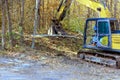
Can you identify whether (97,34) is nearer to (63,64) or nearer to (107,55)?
(107,55)

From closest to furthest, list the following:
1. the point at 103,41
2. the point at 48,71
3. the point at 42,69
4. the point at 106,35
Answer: the point at 48,71
the point at 42,69
the point at 106,35
the point at 103,41

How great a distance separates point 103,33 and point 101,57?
1206 mm

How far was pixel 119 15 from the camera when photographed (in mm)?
33969

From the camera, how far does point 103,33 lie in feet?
46.8

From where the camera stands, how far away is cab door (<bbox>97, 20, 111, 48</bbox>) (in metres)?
13.9

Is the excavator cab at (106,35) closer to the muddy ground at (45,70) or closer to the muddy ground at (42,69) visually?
the muddy ground at (42,69)

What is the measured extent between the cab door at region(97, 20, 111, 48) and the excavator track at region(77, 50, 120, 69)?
55 centimetres

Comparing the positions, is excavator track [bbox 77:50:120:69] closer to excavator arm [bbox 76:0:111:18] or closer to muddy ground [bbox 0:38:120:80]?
muddy ground [bbox 0:38:120:80]

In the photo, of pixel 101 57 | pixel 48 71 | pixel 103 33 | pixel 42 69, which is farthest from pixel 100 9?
pixel 48 71

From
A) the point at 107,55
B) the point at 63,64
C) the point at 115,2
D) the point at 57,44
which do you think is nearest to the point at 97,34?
the point at 107,55

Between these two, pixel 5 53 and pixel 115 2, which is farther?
pixel 115 2

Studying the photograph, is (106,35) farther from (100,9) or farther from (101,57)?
(100,9)

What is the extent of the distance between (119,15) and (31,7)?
462 inches

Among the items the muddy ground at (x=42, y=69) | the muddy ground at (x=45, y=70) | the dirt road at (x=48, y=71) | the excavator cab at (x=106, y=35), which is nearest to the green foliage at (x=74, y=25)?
the muddy ground at (x=42, y=69)
